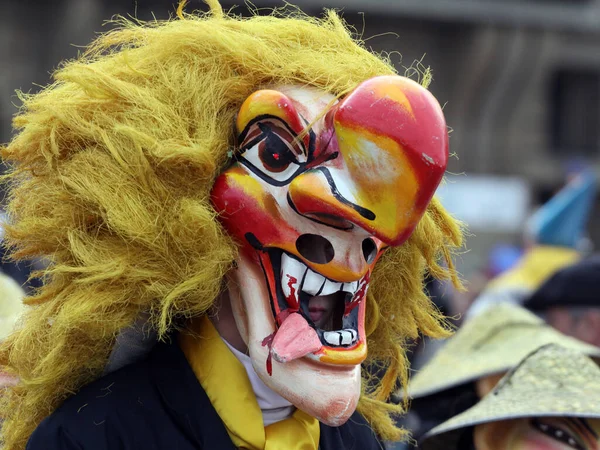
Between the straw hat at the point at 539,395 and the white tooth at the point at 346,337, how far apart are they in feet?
2.20

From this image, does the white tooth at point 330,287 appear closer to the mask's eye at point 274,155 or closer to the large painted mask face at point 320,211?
the large painted mask face at point 320,211

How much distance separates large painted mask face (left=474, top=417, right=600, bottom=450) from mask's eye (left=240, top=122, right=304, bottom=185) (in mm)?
1004

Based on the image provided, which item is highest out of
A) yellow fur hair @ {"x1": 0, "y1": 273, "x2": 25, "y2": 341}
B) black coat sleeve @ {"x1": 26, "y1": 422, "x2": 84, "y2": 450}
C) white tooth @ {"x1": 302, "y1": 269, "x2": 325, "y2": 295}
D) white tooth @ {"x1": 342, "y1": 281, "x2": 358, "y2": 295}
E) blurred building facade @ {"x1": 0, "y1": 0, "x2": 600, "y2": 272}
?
white tooth @ {"x1": 302, "y1": 269, "x2": 325, "y2": 295}

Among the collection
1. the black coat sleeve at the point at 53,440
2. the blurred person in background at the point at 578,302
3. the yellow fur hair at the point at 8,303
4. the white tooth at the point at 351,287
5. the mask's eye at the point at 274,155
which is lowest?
the blurred person in background at the point at 578,302

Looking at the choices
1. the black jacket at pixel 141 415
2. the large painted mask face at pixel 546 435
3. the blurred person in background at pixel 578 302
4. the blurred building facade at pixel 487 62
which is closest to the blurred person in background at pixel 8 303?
the black jacket at pixel 141 415

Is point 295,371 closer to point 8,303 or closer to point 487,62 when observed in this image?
point 8,303

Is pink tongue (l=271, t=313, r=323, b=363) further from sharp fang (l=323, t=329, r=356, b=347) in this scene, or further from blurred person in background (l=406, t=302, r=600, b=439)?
blurred person in background (l=406, t=302, r=600, b=439)

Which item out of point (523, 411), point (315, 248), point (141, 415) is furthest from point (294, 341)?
point (523, 411)

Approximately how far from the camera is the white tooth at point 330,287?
1628mm

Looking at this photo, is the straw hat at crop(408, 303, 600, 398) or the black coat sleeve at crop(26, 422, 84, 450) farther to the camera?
the straw hat at crop(408, 303, 600, 398)

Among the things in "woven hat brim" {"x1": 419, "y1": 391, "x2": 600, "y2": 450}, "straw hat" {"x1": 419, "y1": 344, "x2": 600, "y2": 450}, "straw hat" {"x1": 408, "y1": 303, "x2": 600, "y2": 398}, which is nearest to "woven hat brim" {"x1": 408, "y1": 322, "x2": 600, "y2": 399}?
"straw hat" {"x1": 408, "y1": 303, "x2": 600, "y2": 398}

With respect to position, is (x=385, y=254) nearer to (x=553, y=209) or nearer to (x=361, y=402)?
(x=361, y=402)

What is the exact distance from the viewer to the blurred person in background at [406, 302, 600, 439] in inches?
105

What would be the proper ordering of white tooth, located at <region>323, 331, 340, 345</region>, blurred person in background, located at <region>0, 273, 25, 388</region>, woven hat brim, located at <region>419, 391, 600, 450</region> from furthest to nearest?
blurred person in background, located at <region>0, 273, 25, 388</region>, woven hat brim, located at <region>419, 391, 600, 450</region>, white tooth, located at <region>323, 331, 340, 345</region>
